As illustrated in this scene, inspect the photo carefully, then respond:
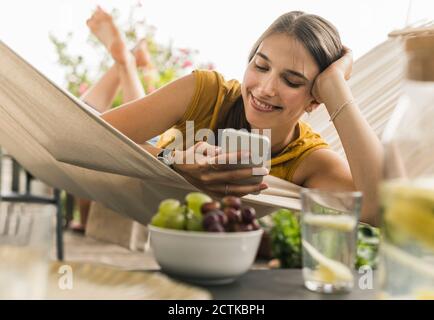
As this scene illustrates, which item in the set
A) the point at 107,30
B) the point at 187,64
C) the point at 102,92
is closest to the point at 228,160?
the point at 107,30

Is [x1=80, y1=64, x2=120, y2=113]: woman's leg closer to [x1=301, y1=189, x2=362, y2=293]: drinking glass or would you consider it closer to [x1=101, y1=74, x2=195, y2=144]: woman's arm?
[x1=101, y1=74, x2=195, y2=144]: woman's arm

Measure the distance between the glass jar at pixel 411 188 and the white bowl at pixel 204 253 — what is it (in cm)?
22

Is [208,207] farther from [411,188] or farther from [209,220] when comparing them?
[411,188]

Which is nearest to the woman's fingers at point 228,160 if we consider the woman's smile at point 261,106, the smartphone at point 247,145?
the smartphone at point 247,145

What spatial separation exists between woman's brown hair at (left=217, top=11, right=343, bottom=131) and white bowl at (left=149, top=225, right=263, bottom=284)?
0.85 meters

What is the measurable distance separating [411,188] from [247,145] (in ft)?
1.70

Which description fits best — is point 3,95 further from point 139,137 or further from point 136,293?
point 136,293

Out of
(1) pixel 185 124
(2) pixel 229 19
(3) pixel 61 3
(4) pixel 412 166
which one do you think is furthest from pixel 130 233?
(4) pixel 412 166

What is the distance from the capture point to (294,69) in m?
1.47

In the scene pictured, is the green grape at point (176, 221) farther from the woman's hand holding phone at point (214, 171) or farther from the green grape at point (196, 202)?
the woman's hand holding phone at point (214, 171)

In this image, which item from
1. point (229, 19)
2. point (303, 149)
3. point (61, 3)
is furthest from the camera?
point (61, 3)

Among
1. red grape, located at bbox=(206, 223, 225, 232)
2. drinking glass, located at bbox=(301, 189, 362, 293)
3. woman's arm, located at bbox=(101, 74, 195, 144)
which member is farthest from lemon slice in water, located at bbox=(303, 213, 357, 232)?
woman's arm, located at bbox=(101, 74, 195, 144)

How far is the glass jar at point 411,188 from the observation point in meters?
0.55
